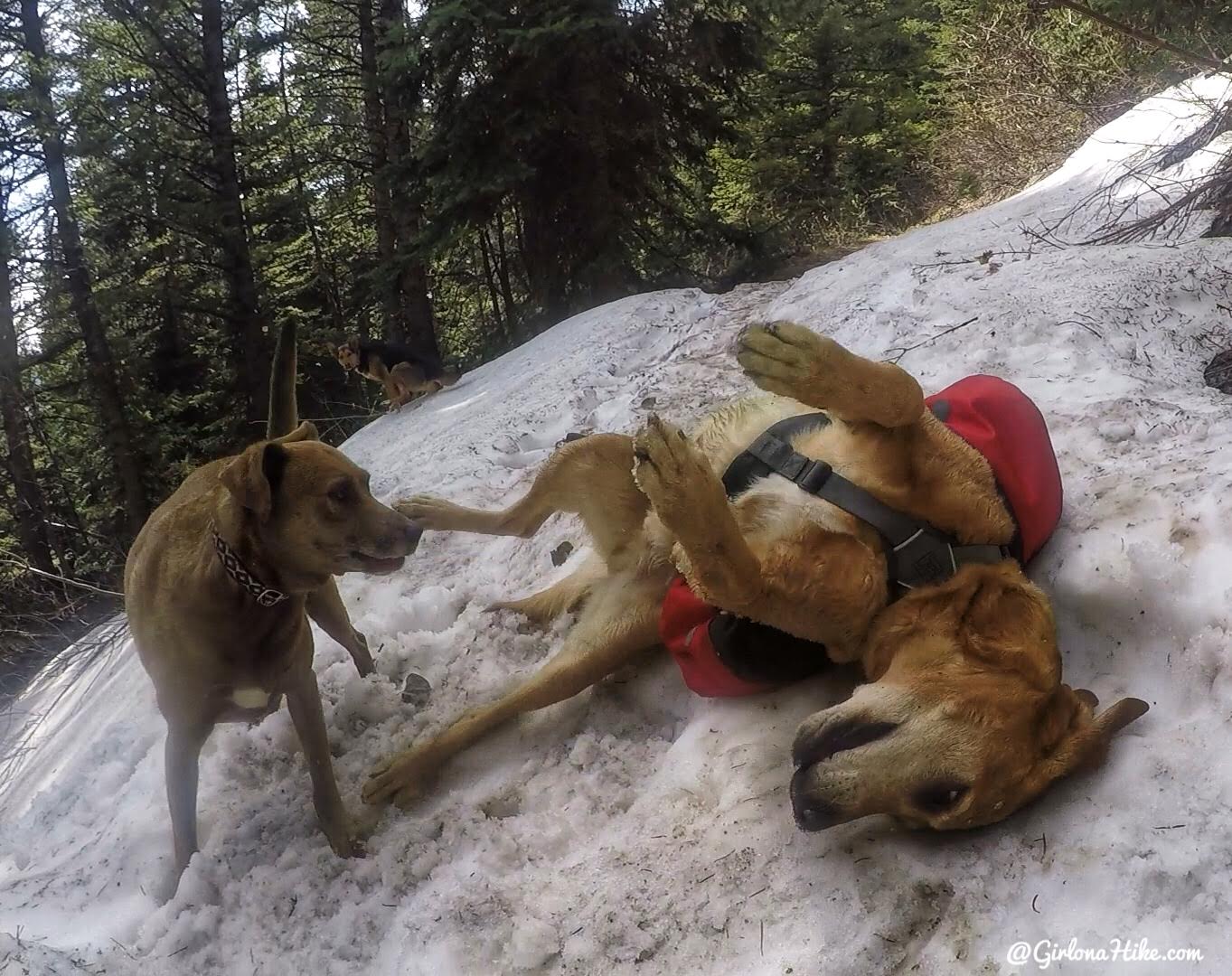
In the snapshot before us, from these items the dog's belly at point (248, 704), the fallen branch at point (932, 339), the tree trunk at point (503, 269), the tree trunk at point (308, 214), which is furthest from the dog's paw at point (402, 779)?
the tree trunk at point (308, 214)

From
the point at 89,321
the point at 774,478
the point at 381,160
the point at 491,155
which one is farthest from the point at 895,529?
the point at 89,321

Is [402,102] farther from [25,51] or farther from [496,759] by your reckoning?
[496,759]

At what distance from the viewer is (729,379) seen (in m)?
6.09

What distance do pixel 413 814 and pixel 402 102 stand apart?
887cm

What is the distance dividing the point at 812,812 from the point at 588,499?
1.99 meters

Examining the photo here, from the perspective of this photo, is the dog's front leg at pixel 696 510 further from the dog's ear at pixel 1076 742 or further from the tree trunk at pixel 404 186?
the tree trunk at pixel 404 186

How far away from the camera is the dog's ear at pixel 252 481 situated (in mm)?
2824

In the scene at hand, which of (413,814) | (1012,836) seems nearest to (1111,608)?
(1012,836)

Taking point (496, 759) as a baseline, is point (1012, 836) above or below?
above

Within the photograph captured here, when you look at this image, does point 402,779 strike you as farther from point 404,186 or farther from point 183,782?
point 404,186

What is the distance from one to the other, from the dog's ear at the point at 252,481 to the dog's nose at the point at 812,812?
6.48 ft

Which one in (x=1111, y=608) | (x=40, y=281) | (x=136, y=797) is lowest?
(x=136, y=797)

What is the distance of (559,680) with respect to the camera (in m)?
3.41

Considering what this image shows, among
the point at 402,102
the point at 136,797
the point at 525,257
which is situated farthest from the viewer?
the point at 525,257
